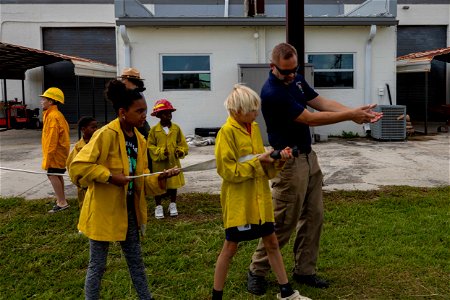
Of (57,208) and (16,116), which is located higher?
(16,116)

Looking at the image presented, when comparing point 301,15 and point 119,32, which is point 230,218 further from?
point 119,32

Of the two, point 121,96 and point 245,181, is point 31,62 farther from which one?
point 245,181

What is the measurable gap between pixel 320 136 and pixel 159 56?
540 centimetres

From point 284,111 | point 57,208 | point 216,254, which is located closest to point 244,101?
point 284,111

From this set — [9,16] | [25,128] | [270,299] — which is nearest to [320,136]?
[270,299]

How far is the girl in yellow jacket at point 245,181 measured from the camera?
11.2 feet

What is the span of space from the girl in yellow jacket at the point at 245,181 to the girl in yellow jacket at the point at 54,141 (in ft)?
12.6

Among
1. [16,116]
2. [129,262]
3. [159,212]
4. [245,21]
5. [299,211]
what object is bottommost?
[159,212]

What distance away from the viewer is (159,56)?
14953 mm

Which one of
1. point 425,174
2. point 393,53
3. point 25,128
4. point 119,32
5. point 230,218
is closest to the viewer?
point 230,218

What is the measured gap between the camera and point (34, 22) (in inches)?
890

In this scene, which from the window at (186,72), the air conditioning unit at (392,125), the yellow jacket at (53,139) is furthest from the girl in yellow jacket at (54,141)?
the air conditioning unit at (392,125)

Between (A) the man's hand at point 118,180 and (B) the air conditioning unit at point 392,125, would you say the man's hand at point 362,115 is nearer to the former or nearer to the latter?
(A) the man's hand at point 118,180

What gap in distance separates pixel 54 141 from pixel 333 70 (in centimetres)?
1075
